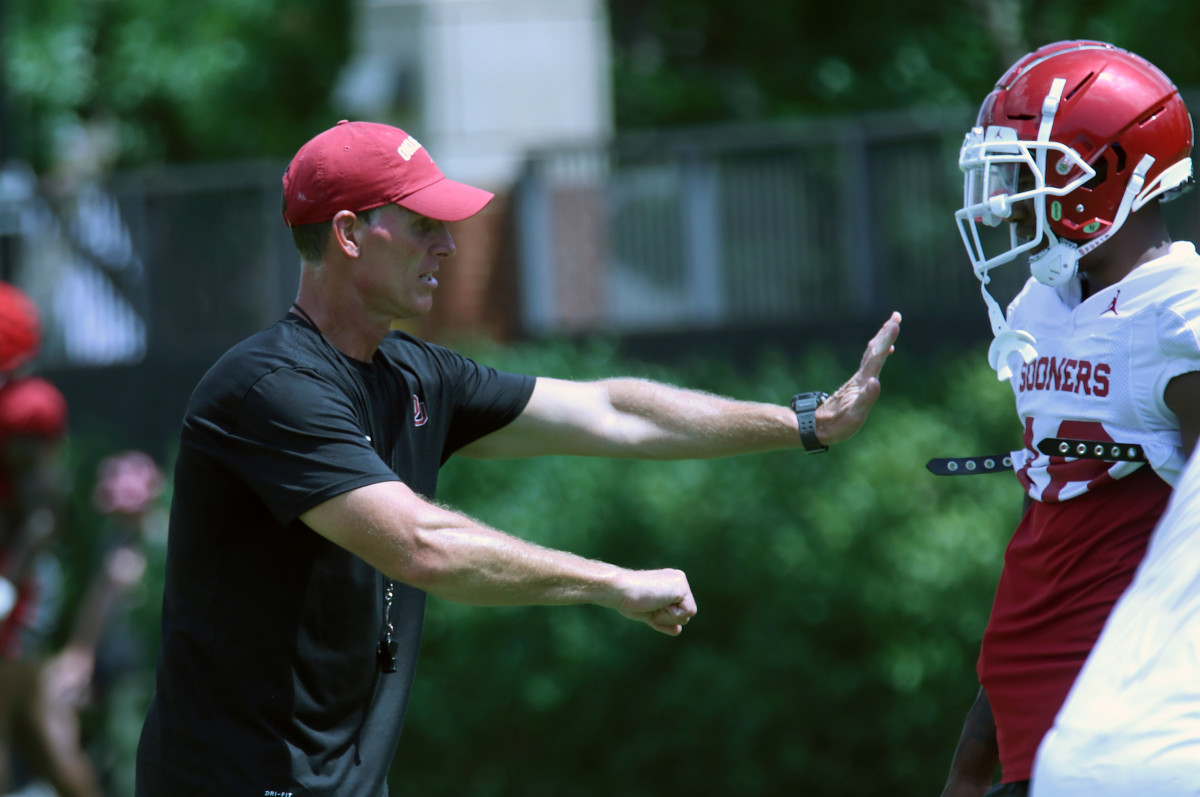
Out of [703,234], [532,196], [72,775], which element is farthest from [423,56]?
[72,775]

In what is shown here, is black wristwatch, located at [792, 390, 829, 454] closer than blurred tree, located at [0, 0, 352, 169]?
Yes

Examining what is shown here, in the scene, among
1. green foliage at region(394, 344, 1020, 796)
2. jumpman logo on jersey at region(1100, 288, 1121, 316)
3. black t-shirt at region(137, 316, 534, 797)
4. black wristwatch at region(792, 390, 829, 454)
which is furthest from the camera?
green foliage at region(394, 344, 1020, 796)

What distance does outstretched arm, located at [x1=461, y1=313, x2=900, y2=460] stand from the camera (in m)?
4.12

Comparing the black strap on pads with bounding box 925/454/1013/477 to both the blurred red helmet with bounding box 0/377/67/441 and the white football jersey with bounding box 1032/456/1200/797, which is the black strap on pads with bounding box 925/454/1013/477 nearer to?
the white football jersey with bounding box 1032/456/1200/797

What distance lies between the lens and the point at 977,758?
11.3 feet

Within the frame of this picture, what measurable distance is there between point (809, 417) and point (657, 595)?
94cm

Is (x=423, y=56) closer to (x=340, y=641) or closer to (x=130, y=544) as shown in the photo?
(x=130, y=544)

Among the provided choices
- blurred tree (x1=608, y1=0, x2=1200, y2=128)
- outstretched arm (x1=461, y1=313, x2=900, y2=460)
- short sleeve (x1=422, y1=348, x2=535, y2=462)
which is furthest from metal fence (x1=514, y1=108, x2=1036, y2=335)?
short sleeve (x1=422, y1=348, x2=535, y2=462)

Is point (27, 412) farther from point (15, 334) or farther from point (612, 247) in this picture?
point (612, 247)

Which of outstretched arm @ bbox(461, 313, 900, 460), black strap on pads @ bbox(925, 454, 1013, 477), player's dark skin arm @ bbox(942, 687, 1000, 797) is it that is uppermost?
black strap on pads @ bbox(925, 454, 1013, 477)

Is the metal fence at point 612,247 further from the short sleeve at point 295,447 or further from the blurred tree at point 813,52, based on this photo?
the short sleeve at point 295,447

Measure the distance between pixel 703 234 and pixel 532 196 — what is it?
4.00 ft

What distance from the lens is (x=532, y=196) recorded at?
34.1ft

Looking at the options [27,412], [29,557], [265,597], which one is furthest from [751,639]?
[265,597]
